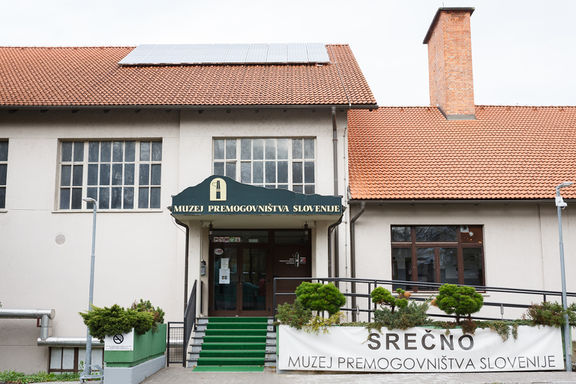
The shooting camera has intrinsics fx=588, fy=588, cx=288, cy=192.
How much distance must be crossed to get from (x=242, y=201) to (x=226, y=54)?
31.5 feet

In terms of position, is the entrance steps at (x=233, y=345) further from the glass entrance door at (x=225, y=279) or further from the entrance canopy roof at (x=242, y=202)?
the entrance canopy roof at (x=242, y=202)

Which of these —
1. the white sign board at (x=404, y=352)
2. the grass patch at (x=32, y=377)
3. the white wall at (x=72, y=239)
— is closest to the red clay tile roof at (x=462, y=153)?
the white sign board at (x=404, y=352)

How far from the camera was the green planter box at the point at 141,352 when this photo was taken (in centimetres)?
1201

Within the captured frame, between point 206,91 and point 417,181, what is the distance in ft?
23.1

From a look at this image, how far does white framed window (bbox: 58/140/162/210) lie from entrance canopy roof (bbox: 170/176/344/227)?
3.63 meters

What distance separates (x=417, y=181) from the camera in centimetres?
1786

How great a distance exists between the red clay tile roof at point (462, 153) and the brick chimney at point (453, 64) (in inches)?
22.9

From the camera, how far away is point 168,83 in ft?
62.3

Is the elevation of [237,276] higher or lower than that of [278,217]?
lower

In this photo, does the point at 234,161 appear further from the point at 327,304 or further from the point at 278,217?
the point at 327,304

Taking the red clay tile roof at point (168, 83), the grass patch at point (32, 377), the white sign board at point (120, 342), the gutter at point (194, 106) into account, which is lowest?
the grass patch at point (32, 377)

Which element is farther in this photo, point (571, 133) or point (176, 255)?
point (571, 133)

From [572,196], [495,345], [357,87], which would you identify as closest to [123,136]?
[357,87]

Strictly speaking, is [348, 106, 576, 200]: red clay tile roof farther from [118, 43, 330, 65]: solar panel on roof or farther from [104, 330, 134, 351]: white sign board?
[104, 330, 134, 351]: white sign board
